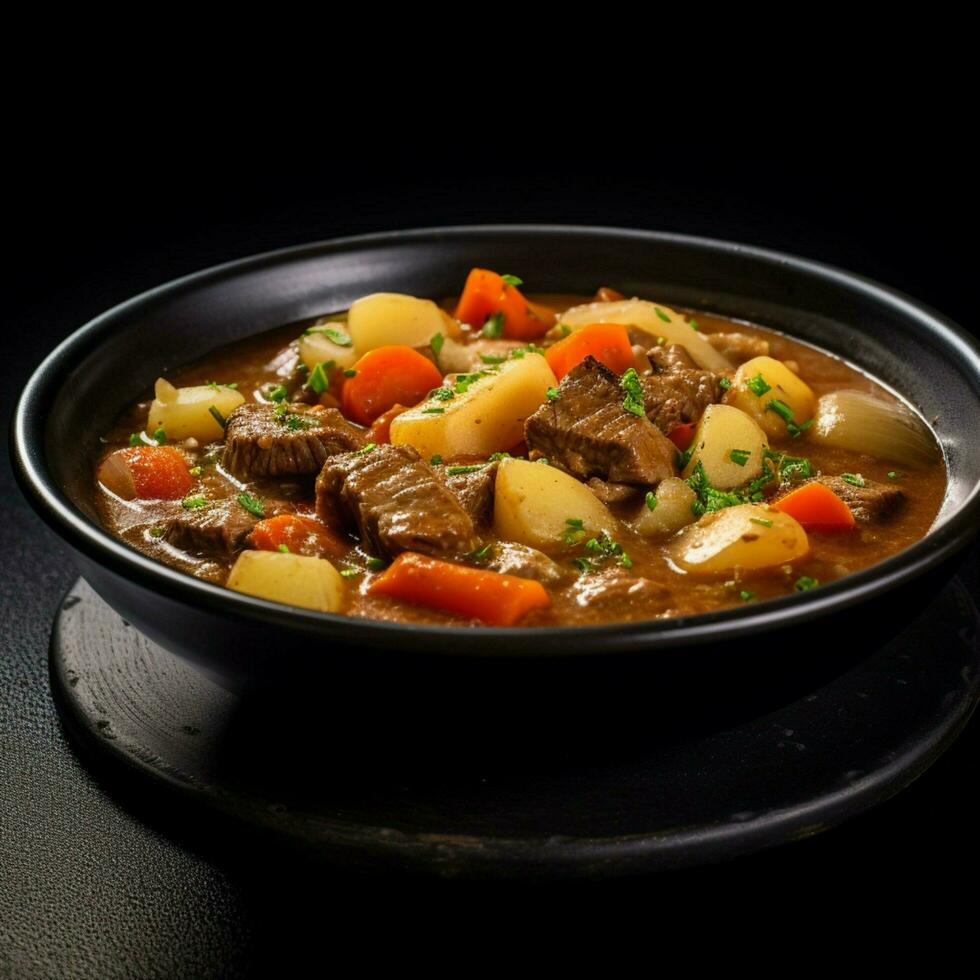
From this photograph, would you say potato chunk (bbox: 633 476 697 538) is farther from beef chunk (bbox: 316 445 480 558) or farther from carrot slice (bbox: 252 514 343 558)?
carrot slice (bbox: 252 514 343 558)

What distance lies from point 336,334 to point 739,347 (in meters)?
1.22

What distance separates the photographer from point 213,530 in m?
3.29

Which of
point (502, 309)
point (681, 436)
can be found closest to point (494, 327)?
point (502, 309)

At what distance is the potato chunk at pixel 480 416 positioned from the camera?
369 cm

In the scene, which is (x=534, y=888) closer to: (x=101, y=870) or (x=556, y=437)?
(x=101, y=870)

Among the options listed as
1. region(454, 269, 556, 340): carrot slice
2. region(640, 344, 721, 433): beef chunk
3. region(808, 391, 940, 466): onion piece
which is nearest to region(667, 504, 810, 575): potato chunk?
region(640, 344, 721, 433): beef chunk

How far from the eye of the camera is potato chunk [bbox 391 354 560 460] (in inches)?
145

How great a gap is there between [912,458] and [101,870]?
224cm

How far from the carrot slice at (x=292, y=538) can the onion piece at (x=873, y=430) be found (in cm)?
141

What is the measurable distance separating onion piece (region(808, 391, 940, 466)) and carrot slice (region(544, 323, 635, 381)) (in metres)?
0.58

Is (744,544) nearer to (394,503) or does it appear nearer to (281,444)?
(394,503)

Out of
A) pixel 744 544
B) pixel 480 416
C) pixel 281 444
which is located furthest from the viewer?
pixel 480 416

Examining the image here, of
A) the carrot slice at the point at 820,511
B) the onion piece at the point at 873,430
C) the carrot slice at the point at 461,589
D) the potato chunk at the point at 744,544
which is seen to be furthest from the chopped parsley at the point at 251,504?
the onion piece at the point at 873,430

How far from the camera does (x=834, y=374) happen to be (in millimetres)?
4266
